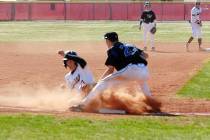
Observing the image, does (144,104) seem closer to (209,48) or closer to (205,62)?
(205,62)

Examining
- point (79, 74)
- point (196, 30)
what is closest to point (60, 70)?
point (79, 74)

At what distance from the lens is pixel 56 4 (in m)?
66.2

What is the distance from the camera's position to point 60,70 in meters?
19.8

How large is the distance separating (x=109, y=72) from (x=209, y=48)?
18353 mm

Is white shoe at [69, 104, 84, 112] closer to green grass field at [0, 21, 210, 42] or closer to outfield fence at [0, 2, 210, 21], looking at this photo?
green grass field at [0, 21, 210, 42]

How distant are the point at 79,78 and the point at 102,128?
3089 millimetres

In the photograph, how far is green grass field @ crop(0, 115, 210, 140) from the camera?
8844 mm

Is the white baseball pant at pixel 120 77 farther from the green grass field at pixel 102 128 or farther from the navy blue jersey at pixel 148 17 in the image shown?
the navy blue jersey at pixel 148 17

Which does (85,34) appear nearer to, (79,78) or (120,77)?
(79,78)

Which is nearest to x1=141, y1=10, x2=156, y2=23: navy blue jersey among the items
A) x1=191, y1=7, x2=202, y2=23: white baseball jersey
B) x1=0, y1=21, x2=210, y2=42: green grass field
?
x1=191, y1=7, x2=202, y2=23: white baseball jersey

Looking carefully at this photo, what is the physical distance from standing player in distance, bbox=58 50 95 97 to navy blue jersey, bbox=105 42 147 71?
113cm

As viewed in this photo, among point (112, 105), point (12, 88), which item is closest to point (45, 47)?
point (12, 88)

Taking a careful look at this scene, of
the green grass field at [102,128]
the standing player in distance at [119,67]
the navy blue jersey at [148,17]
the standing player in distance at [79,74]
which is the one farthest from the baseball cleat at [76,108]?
the navy blue jersey at [148,17]

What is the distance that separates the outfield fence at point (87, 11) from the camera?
63.9 metres
